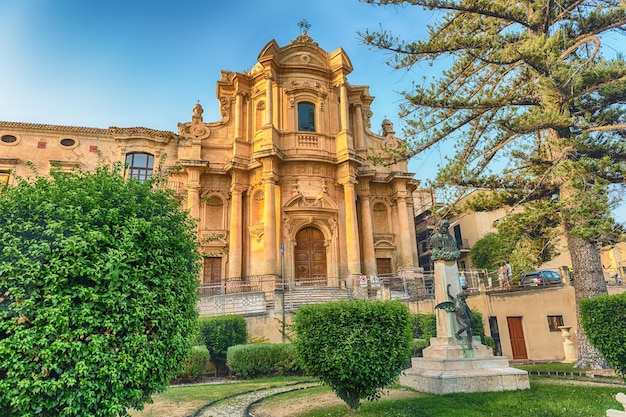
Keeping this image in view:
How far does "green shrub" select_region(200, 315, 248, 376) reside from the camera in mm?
13398

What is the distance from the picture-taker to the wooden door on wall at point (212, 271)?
23.0 metres

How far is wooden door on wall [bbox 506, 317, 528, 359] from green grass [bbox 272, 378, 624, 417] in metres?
10.8

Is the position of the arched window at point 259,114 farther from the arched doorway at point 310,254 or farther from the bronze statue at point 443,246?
the bronze statue at point 443,246

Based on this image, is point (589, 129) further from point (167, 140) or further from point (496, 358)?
point (167, 140)

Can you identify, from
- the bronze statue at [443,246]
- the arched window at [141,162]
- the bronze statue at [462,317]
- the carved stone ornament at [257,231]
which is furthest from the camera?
the arched window at [141,162]

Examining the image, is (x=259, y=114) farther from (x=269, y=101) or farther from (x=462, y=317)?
(x=462, y=317)

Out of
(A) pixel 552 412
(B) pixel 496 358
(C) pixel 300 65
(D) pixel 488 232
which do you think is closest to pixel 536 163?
(B) pixel 496 358

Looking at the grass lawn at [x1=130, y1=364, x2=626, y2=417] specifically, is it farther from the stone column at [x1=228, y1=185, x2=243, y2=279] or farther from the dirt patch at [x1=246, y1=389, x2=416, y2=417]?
the stone column at [x1=228, y1=185, x2=243, y2=279]

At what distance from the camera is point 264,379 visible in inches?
469

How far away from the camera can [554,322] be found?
56.9 ft

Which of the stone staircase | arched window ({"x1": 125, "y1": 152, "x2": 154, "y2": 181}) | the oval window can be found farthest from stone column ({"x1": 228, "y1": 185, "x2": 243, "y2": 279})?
the oval window

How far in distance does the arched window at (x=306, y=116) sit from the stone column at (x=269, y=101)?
2.03 meters

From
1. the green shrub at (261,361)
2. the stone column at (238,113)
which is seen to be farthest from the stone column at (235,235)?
the green shrub at (261,361)

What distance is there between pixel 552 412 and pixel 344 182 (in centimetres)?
1820
